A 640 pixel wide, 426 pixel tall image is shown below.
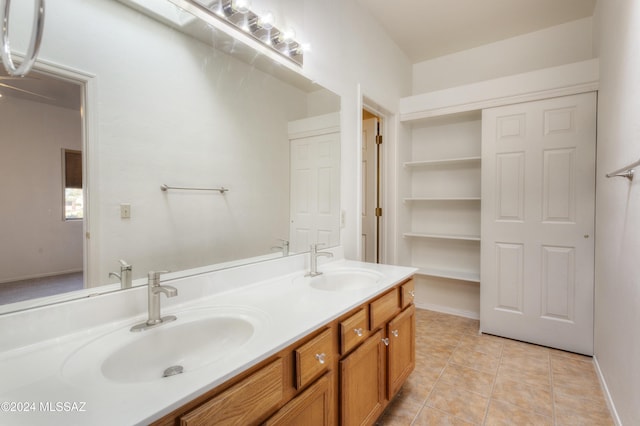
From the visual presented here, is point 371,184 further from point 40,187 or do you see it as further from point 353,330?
point 40,187

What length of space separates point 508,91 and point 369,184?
143 cm

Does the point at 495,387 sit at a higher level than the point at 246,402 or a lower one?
lower

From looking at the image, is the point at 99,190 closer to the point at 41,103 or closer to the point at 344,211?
the point at 41,103

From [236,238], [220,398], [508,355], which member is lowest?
[508,355]

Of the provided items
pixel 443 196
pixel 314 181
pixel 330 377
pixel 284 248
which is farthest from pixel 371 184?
pixel 330 377

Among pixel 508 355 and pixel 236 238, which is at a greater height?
pixel 236 238

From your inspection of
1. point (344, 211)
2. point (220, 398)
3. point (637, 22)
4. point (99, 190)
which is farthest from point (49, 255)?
point (637, 22)

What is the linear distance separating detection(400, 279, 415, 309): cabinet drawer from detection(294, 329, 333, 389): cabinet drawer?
0.72 metres

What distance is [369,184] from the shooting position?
10.0 ft

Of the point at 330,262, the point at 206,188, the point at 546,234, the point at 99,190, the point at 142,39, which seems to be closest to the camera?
the point at 99,190

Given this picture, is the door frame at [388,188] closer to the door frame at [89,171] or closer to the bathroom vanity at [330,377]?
the bathroom vanity at [330,377]

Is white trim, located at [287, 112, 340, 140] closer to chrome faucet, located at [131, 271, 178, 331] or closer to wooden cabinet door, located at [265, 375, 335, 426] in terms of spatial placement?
chrome faucet, located at [131, 271, 178, 331]

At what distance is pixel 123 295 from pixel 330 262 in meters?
1.30

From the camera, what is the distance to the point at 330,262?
2096 millimetres
